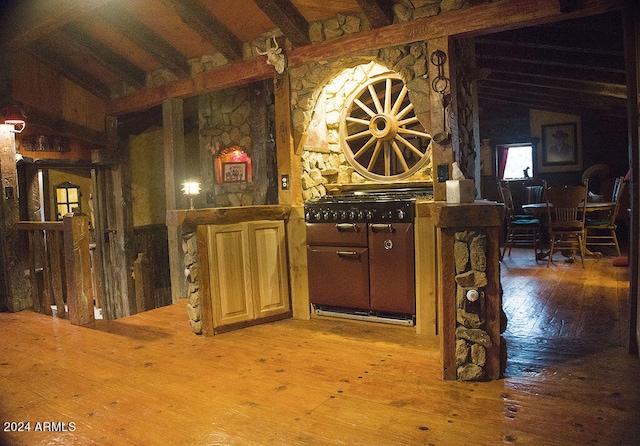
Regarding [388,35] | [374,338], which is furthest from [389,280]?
[388,35]

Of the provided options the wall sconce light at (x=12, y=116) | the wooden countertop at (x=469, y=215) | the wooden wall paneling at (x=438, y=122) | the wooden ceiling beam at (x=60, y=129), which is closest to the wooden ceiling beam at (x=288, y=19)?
the wooden wall paneling at (x=438, y=122)

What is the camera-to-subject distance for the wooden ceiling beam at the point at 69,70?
5.92 meters

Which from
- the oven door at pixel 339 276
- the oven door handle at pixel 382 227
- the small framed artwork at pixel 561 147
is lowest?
the oven door at pixel 339 276

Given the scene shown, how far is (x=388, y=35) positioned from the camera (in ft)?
12.9

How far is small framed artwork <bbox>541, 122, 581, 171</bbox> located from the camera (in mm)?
9406

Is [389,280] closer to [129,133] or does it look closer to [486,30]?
[486,30]

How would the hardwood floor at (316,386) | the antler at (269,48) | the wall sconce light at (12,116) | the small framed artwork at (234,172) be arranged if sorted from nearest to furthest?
the hardwood floor at (316,386), the antler at (269,48), the wall sconce light at (12,116), the small framed artwork at (234,172)

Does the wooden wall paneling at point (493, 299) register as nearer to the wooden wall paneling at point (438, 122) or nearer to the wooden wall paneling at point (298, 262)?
the wooden wall paneling at point (438, 122)

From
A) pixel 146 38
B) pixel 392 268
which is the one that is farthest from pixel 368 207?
pixel 146 38

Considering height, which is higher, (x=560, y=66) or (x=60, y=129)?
(x=560, y=66)

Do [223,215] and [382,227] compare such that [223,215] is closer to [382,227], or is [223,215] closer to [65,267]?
[382,227]

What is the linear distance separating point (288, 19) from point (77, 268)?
2966mm

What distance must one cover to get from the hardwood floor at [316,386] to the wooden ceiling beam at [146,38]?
9.41ft

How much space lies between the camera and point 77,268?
14.7 ft
